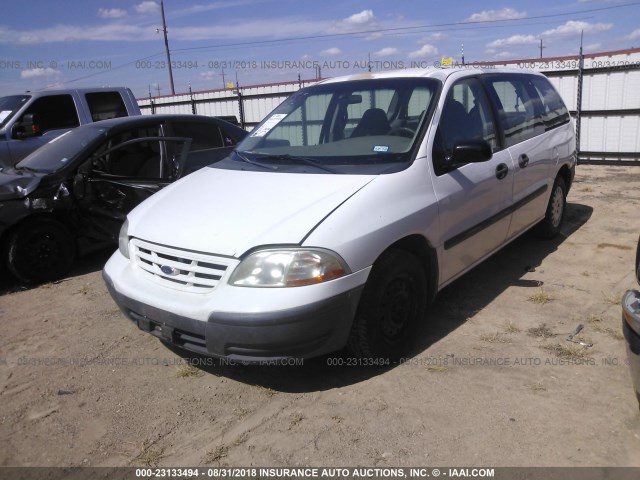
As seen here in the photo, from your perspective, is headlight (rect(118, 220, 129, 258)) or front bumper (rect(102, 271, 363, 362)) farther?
headlight (rect(118, 220, 129, 258))

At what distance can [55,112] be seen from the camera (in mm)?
8656

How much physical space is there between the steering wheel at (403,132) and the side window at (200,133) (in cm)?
327

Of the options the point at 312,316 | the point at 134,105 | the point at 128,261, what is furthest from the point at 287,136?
the point at 134,105

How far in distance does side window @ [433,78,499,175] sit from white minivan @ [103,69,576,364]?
0.6 inches

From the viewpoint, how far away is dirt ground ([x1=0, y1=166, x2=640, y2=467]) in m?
2.59

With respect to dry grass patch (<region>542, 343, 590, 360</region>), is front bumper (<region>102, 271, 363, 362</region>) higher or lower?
higher

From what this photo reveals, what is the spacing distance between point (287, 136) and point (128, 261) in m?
1.55

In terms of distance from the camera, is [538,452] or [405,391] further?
[405,391]

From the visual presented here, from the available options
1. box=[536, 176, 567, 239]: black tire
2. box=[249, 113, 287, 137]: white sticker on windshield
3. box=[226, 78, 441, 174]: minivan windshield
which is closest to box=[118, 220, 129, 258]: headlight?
box=[226, 78, 441, 174]: minivan windshield

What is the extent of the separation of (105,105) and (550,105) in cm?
722

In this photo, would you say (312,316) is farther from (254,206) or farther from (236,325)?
(254,206)

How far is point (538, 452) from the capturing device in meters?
2.49

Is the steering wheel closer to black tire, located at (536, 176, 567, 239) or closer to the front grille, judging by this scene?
the front grille

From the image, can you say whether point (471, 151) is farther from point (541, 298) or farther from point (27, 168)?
point (27, 168)
